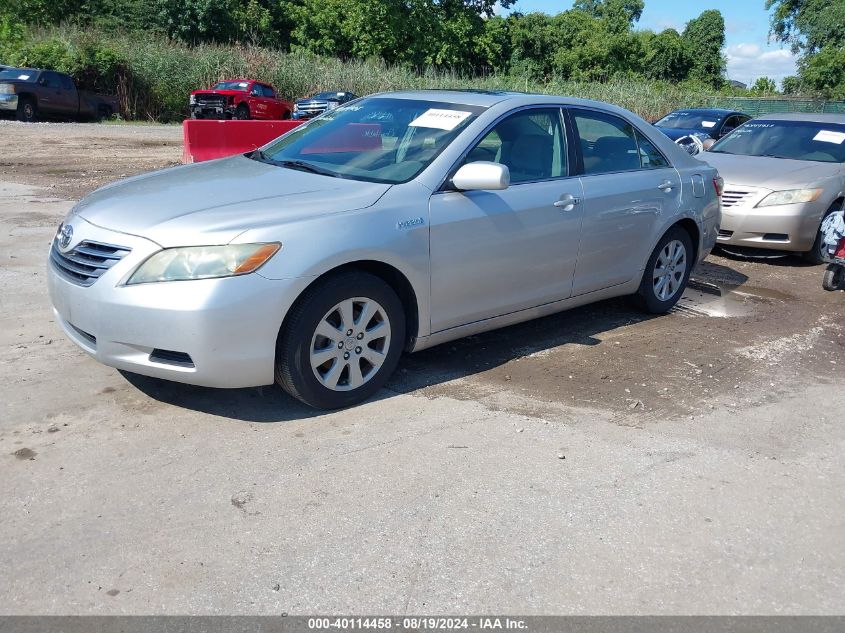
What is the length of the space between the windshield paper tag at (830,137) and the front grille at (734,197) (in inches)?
71.2

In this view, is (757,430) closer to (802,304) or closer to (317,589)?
(317,589)

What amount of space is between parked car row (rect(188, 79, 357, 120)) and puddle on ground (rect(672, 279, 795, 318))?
2015 centimetres

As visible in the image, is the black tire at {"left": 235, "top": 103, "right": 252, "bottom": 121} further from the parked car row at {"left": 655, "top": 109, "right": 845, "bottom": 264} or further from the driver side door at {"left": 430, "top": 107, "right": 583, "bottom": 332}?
the driver side door at {"left": 430, "top": 107, "right": 583, "bottom": 332}

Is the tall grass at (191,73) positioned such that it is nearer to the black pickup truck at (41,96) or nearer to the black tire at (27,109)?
the black pickup truck at (41,96)

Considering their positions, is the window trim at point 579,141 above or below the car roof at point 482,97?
below

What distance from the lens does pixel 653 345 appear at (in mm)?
5836

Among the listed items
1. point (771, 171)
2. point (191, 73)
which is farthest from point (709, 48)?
point (771, 171)

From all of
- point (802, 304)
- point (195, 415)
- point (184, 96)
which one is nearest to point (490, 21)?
point (184, 96)

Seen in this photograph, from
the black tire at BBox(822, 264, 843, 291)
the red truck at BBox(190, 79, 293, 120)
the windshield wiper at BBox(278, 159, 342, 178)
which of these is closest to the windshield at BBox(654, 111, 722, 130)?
the black tire at BBox(822, 264, 843, 291)

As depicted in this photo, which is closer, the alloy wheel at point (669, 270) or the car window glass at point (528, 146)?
the car window glass at point (528, 146)

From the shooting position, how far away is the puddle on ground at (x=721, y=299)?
269 inches

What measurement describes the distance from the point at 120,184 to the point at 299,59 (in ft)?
108

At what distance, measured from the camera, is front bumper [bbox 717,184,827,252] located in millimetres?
8711

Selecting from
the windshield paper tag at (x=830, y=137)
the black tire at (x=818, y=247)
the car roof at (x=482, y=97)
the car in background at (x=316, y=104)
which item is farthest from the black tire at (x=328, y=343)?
the car in background at (x=316, y=104)
